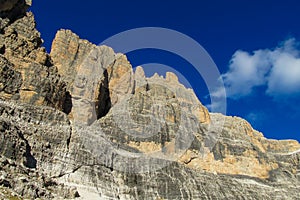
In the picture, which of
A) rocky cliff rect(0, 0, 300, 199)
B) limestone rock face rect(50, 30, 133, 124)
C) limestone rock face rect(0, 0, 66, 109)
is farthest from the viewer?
limestone rock face rect(50, 30, 133, 124)

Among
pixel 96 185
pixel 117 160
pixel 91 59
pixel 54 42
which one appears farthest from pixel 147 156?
pixel 54 42

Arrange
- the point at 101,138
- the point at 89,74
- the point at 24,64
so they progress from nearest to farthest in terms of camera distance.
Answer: the point at 24,64 < the point at 101,138 < the point at 89,74

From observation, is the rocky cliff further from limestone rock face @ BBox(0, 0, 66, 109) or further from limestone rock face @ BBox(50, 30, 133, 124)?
limestone rock face @ BBox(50, 30, 133, 124)

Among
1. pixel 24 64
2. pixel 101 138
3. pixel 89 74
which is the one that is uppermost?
pixel 89 74

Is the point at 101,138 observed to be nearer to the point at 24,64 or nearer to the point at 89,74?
the point at 24,64

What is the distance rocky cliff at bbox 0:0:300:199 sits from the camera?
94938mm

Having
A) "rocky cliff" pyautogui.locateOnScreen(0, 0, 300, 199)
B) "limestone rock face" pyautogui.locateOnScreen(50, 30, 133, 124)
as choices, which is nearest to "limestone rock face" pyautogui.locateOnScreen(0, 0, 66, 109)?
"rocky cliff" pyautogui.locateOnScreen(0, 0, 300, 199)

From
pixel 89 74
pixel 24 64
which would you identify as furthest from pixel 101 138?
pixel 89 74

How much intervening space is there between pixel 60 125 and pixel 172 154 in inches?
1931

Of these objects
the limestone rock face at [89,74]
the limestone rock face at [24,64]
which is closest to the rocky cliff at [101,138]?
the limestone rock face at [24,64]

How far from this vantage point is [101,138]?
12162 cm

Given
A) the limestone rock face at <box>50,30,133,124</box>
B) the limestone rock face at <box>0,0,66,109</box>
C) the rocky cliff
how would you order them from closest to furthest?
the rocky cliff
the limestone rock face at <box>0,0,66,109</box>
the limestone rock face at <box>50,30,133,124</box>

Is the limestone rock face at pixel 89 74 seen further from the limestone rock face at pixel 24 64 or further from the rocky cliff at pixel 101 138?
the limestone rock face at pixel 24 64

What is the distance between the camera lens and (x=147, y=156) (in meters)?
127
